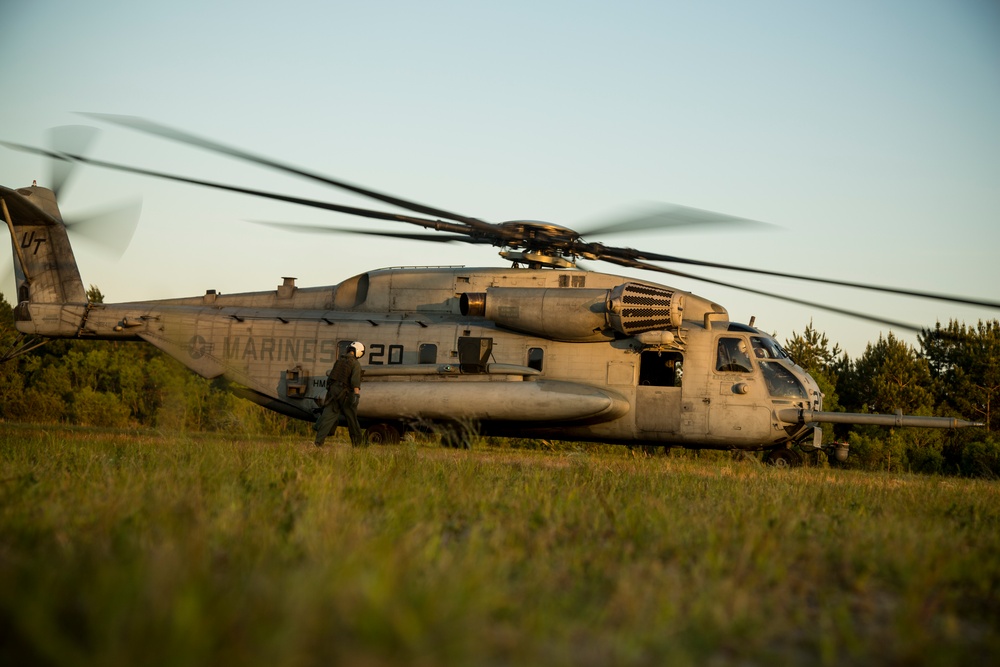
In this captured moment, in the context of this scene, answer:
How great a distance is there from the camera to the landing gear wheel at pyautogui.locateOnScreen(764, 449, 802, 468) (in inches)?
587

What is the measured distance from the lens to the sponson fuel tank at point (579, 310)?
562 inches

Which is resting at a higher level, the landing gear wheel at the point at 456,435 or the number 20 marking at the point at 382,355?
the number 20 marking at the point at 382,355

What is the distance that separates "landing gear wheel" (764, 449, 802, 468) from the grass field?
26.0ft

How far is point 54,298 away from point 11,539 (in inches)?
592

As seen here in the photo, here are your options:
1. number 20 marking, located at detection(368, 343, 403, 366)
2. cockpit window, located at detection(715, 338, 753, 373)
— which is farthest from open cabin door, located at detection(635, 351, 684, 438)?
number 20 marking, located at detection(368, 343, 403, 366)

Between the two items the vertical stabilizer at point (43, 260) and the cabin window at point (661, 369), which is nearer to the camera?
the cabin window at point (661, 369)

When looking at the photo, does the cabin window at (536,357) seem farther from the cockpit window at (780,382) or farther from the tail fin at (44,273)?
the tail fin at (44,273)

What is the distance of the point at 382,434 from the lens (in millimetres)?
15883

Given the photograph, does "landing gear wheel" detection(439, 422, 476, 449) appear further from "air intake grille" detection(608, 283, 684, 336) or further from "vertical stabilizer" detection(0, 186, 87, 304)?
"vertical stabilizer" detection(0, 186, 87, 304)

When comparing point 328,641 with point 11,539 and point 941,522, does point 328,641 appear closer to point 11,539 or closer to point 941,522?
point 11,539

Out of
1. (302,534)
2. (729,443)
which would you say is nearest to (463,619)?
(302,534)

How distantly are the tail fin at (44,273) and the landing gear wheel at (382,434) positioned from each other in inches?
243

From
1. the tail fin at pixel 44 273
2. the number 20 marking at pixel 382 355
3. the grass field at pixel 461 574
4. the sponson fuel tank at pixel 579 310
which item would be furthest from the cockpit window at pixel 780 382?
the tail fin at pixel 44 273

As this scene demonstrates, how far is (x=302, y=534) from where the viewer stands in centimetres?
399
